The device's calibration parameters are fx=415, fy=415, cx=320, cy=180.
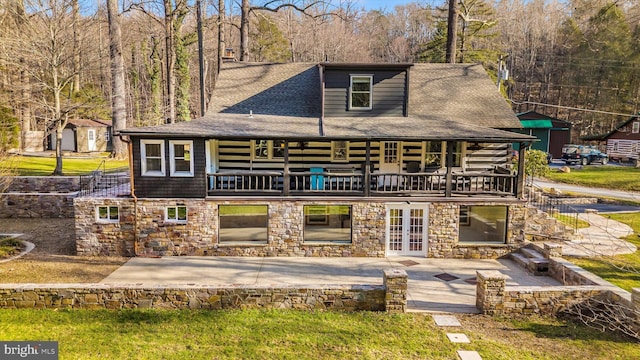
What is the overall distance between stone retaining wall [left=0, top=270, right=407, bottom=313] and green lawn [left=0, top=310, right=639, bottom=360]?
0.23 meters

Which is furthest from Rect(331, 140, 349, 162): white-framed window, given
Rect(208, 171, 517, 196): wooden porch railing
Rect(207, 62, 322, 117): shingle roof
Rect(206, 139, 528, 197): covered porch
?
Rect(208, 171, 517, 196): wooden porch railing

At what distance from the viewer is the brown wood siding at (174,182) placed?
47.2 ft

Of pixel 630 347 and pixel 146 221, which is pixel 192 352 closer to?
pixel 146 221

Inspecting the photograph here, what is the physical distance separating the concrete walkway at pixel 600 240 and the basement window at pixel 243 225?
1096 centimetres

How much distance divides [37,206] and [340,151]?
48.3 feet

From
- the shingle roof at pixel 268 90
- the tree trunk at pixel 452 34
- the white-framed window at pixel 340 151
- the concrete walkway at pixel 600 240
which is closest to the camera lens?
the concrete walkway at pixel 600 240

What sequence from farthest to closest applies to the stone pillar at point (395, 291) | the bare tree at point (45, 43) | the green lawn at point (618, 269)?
the bare tree at point (45, 43) → the green lawn at point (618, 269) → the stone pillar at point (395, 291)

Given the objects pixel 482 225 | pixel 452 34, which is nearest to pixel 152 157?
pixel 482 225

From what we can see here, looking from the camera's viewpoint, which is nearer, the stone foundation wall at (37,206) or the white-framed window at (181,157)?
the white-framed window at (181,157)

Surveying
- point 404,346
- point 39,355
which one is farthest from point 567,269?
point 39,355

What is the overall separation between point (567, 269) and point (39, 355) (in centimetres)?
1309

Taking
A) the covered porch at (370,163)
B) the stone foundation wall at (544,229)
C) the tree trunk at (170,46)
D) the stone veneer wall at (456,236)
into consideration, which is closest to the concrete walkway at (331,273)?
the stone veneer wall at (456,236)

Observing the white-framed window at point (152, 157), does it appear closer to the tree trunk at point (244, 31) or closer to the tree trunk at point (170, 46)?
the tree trunk at point (244, 31)

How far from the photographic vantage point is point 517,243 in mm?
14898
